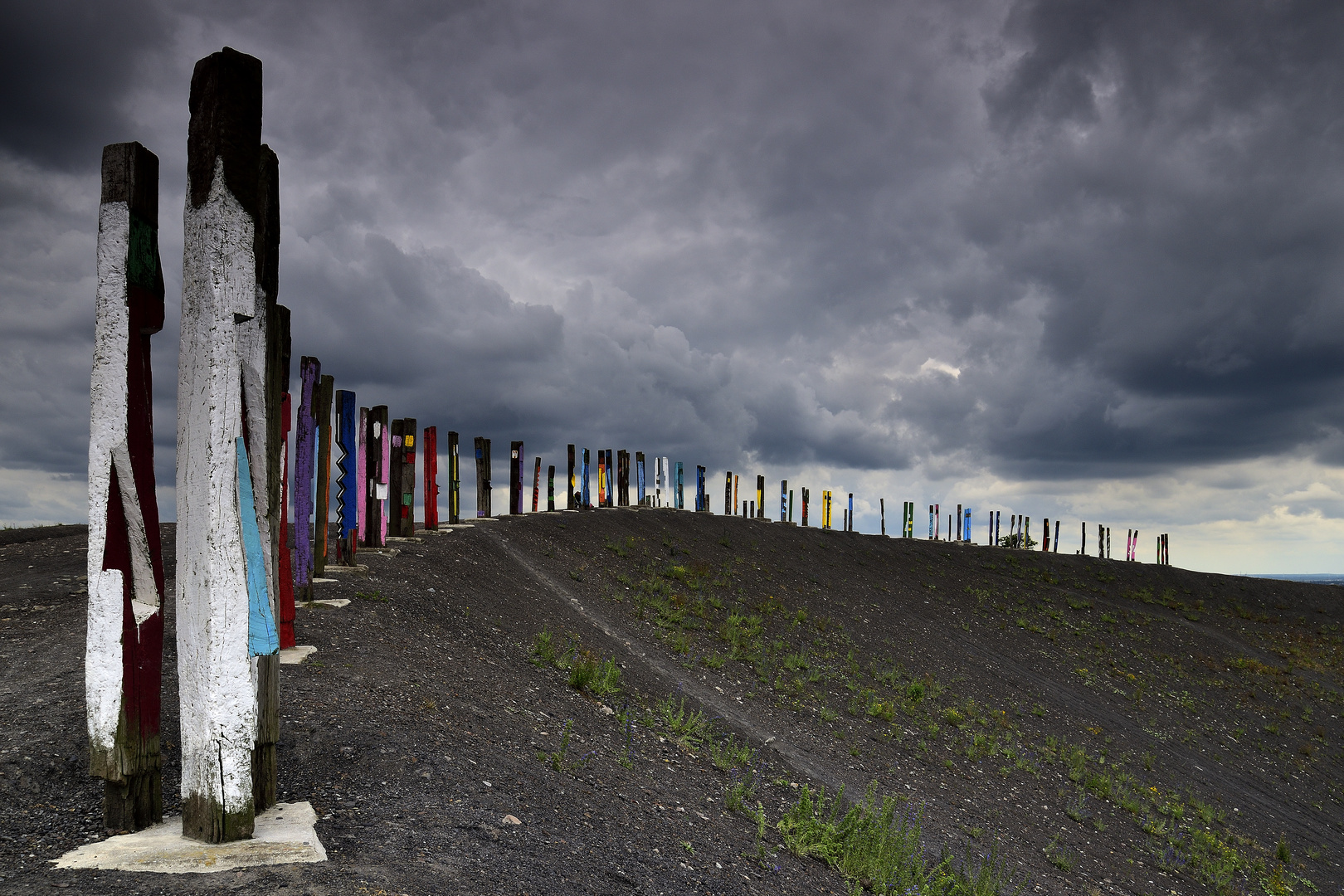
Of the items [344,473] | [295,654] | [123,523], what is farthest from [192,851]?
[344,473]

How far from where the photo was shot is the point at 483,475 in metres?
20.6

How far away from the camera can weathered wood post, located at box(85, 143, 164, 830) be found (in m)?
4.13

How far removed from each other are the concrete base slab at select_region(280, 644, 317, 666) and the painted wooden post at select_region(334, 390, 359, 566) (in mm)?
Answer: 4301

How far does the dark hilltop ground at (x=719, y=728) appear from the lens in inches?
189

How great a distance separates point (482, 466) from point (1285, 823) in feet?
60.6

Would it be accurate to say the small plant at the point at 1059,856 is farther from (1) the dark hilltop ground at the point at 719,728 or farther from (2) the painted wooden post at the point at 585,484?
(2) the painted wooden post at the point at 585,484

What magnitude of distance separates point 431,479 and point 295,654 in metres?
10.2

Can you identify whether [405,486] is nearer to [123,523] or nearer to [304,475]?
[304,475]

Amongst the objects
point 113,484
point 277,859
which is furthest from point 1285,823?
point 113,484

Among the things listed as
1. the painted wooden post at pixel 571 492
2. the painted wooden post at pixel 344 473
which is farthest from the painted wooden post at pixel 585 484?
the painted wooden post at pixel 344 473

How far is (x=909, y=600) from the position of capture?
74.1 ft

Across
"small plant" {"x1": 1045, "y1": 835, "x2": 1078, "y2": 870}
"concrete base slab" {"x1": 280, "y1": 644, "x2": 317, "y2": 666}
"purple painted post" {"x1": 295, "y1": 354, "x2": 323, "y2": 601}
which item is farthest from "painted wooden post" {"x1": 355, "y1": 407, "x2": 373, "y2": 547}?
"small plant" {"x1": 1045, "y1": 835, "x2": 1078, "y2": 870}

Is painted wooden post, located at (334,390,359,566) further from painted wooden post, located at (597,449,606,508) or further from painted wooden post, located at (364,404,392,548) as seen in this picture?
painted wooden post, located at (597,449,606,508)

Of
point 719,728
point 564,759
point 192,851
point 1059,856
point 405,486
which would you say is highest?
point 405,486
